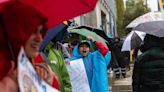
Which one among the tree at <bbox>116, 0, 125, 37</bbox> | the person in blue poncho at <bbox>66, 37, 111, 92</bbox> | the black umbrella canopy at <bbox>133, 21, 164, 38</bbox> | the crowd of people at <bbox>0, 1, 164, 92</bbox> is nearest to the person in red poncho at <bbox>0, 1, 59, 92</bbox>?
the crowd of people at <bbox>0, 1, 164, 92</bbox>

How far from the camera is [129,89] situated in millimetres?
14391

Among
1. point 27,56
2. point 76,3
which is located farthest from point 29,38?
point 76,3

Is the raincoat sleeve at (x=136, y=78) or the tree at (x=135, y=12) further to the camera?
the tree at (x=135, y=12)

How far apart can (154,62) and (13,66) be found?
14.1ft

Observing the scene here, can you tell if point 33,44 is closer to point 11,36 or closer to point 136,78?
point 11,36

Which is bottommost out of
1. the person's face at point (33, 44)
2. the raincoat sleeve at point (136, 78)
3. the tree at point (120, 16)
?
the raincoat sleeve at point (136, 78)

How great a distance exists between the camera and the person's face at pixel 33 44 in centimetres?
241

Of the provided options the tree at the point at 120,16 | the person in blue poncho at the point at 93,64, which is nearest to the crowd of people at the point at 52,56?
the person in blue poncho at the point at 93,64

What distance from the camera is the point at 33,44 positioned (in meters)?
2.46

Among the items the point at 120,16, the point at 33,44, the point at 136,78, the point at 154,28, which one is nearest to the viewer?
the point at 33,44

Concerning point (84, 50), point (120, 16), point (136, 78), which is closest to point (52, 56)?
point (136, 78)

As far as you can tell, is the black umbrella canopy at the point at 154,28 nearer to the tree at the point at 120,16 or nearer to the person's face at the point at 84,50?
the person's face at the point at 84,50

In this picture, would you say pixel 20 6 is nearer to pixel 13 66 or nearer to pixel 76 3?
pixel 13 66

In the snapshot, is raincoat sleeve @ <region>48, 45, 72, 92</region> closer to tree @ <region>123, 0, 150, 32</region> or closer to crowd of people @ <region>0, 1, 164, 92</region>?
crowd of people @ <region>0, 1, 164, 92</region>
